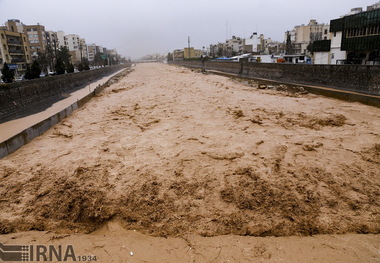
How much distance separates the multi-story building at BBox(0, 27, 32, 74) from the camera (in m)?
50.0

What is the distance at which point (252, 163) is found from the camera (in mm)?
6742

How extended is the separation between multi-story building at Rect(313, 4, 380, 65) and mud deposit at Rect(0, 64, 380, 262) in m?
21.5

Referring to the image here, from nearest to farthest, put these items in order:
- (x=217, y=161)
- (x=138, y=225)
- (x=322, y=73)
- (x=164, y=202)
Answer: (x=138, y=225) → (x=164, y=202) → (x=217, y=161) → (x=322, y=73)

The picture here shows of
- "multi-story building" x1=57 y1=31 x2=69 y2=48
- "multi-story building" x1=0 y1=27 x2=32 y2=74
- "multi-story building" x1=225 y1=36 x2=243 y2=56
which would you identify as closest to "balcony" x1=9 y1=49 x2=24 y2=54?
"multi-story building" x1=0 y1=27 x2=32 y2=74

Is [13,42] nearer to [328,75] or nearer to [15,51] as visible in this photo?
[15,51]

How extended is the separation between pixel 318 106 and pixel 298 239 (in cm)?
1193

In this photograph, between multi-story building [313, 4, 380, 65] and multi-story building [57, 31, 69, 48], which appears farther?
multi-story building [57, 31, 69, 48]

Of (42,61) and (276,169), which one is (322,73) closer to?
(276,169)

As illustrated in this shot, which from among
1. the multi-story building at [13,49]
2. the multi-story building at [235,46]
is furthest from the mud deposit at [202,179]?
the multi-story building at [235,46]

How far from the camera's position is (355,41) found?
2873cm

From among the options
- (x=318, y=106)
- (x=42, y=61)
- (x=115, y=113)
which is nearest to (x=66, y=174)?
(x=115, y=113)

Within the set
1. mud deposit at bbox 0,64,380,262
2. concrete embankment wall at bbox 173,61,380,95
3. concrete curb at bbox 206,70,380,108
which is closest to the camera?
mud deposit at bbox 0,64,380,262

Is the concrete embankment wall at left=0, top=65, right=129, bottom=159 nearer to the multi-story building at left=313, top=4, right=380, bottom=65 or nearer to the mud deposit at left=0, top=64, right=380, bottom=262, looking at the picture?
the mud deposit at left=0, top=64, right=380, bottom=262

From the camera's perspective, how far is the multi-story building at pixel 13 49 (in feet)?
164
